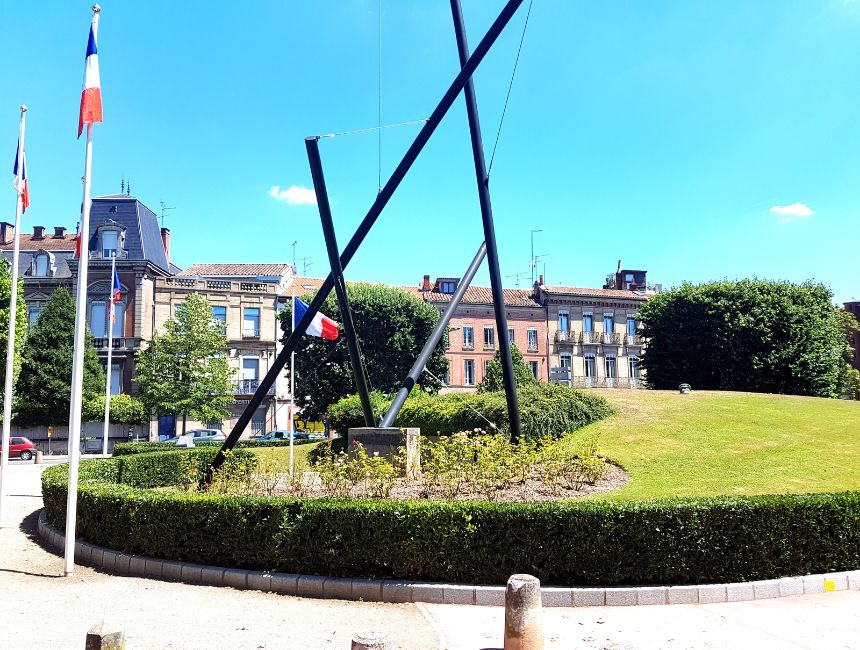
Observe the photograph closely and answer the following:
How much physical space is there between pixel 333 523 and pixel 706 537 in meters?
5.02

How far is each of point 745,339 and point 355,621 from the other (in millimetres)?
32238

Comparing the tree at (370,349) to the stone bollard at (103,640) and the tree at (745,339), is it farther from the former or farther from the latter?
the stone bollard at (103,640)

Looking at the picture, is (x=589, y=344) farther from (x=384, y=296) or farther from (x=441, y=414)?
(x=441, y=414)

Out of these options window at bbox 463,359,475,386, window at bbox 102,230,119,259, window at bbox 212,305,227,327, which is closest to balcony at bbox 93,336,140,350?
window at bbox 212,305,227,327

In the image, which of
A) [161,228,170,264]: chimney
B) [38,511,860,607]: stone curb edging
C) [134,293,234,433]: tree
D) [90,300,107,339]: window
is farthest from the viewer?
[161,228,170,264]: chimney

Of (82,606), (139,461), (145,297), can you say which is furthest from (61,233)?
(82,606)

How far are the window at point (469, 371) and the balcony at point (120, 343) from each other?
90.0 feet

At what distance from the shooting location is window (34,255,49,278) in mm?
53250

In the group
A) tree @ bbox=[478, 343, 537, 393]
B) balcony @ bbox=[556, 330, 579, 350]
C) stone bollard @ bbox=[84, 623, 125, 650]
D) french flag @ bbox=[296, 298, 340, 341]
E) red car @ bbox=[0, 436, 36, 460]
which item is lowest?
red car @ bbox=[0, 436, 36, 460]

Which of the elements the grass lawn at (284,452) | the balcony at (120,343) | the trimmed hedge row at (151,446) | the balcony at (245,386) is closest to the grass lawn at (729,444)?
the grass lawn at (284,452)

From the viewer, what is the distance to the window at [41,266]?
53250 millimetres

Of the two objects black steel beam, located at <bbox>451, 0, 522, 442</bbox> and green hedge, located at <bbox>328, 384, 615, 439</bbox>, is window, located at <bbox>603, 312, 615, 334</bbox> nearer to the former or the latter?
green hedge, located at <bbox>328, 384, 615, 439</bbox>

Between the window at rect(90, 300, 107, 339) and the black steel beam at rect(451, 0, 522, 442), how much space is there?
1761 inches

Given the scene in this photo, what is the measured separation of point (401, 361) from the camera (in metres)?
45.5
